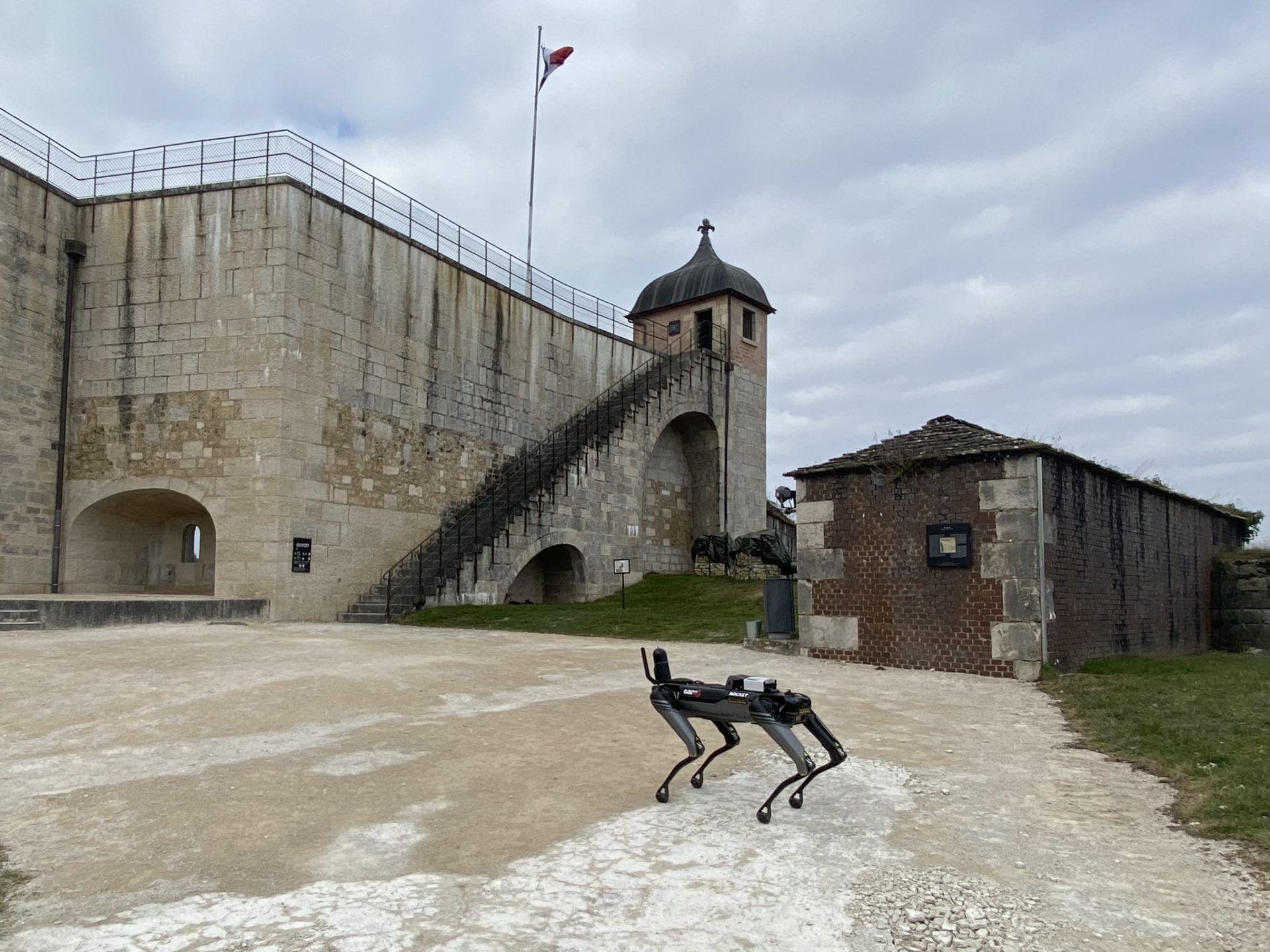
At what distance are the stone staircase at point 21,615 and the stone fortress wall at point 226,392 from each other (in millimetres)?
3837

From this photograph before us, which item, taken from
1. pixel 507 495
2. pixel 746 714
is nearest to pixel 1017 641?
pixel 746 714

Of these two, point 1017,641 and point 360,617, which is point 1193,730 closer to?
point 1017,641

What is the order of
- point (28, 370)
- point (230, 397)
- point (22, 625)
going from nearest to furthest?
point (22, 625) → point (28, 370) → point (230, 397)

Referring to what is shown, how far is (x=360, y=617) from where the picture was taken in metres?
17.9

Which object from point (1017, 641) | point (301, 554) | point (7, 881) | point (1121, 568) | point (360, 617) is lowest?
point (7, 881)

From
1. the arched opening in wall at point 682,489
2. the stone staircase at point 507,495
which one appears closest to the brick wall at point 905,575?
the stone staircase at point 507,495

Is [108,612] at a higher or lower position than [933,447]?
lower

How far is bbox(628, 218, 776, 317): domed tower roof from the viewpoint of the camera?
2961 centimetres

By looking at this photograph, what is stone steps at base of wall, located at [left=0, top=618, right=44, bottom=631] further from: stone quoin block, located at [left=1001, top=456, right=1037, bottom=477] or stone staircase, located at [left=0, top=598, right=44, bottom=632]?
stone quoin block, located at [left=1001, top=456, right=1037, bottom=477]

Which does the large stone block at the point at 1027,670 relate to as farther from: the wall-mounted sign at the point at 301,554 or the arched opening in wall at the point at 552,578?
the arched opening in wall at the point at 552,578

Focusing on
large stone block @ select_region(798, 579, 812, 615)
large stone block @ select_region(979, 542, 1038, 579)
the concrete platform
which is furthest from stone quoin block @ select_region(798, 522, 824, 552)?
the concrete platform

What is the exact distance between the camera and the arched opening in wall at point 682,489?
27.9 meters

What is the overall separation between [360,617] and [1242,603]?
17424 mm

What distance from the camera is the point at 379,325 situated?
19.2 m
